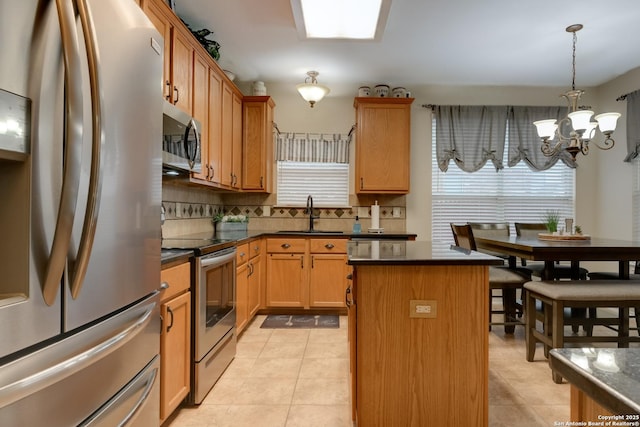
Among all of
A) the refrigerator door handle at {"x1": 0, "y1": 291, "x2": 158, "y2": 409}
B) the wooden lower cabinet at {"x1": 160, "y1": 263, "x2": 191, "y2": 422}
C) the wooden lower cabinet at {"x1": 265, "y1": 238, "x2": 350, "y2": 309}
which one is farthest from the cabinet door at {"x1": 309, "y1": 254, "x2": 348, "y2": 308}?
Result: the refrigerator door handle at {"x1": 0, "y1": 291, "x2": 158, "y2": 409}

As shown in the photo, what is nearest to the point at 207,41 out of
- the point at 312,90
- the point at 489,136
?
the point at 312,90

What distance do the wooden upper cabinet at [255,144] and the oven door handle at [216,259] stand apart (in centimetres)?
167

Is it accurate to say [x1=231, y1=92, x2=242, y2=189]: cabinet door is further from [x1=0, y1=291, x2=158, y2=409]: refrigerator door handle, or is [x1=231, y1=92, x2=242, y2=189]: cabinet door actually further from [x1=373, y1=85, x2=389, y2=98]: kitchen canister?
[x1=0, y1=291, x2=158, y2=409]: refrigerator door handle

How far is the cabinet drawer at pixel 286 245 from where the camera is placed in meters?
3.88

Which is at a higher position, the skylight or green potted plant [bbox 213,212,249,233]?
the skylight

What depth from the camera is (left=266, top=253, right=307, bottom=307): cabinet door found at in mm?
3881

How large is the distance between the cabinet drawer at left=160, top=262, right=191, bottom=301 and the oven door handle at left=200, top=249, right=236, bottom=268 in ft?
0.37

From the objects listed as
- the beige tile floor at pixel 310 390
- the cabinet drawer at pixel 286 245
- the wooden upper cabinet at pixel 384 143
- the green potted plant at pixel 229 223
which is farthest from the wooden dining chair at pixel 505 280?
the green potted plant at pixel 229 223

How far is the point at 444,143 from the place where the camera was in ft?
14.9

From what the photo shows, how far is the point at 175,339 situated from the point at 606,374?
69.2 inches

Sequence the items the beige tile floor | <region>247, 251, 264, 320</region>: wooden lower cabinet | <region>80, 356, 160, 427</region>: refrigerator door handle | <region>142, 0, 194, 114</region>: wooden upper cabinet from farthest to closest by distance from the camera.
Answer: <region>247, 251, 264, 320</region>: wooden lower cabinet, <region>142, 0, 194, 114</region>: wooden upper cabinet, the beige tile floor, <region>80, 356, 160, 427</region>: refrigerator door handle

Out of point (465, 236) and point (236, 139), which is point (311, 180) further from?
point (465, 236)

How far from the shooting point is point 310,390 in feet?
7.39

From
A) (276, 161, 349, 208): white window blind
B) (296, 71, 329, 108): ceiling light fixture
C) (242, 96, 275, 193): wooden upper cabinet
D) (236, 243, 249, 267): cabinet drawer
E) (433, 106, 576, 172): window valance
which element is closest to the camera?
(236, 243, 249, 267): cabinet drawer
